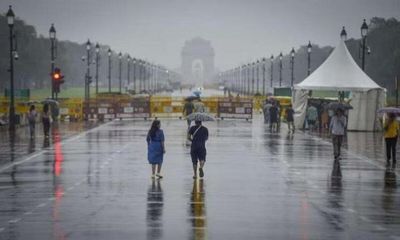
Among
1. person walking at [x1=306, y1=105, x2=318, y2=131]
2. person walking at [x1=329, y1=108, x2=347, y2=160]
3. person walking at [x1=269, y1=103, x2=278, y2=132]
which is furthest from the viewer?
person walking at [x1=306, y1=105, x2=318, y2=131]

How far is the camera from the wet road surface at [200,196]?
1547 centimetres

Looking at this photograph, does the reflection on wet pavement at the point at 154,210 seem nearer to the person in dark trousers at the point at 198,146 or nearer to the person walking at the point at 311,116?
the person in dark trousers at the point at 198,146

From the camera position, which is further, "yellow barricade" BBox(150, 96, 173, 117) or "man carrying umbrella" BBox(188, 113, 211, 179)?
"yellow barricade" BBox(150, 96, 173, 117)

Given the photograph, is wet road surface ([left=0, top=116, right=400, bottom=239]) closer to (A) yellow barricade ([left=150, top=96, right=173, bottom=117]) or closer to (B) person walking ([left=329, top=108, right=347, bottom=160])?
(B) person walking ([left=329, top=108, right=347, bottom=160])

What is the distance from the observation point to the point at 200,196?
2011 centimetres

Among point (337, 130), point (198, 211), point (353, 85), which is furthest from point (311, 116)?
point (198, 211)

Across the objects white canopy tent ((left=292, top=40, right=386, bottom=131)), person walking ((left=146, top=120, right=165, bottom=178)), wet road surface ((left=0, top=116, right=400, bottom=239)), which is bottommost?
wet road surface ((left=0, top=116, right=400, bottom=239))

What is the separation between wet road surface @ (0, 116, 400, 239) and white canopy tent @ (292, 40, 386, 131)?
1278 centimetres

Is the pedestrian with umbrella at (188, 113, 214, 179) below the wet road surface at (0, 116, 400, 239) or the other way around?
the other way around

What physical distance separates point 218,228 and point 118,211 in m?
2.83

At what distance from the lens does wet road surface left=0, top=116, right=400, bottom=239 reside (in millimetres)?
15469

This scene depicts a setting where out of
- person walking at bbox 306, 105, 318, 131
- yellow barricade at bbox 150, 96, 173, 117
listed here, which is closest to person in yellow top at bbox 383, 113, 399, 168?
person walking at bbox 306, 105, 318, 131

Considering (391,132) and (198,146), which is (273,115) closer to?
(391,132)

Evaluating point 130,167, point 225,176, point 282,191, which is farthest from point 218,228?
point 130,167
